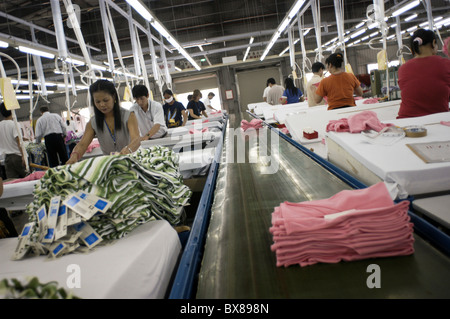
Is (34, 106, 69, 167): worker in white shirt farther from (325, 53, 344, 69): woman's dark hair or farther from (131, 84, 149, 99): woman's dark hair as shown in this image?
(325, 53, 344, 69): woman's dark hair

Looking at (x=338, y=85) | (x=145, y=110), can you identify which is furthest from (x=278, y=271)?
(x=145, y=110)

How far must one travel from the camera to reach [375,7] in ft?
14.9

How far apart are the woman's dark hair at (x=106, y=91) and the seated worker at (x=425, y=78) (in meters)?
2.54

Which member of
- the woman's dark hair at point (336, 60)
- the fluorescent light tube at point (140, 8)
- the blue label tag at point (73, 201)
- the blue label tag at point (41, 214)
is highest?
the fluorescent light tube at point (140, 8)

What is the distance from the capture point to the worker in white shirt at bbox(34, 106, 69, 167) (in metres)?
7.25

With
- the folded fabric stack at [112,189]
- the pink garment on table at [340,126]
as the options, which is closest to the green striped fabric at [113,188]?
the folded fabric stack at [112,189]

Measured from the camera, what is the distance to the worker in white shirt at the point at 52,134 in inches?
286

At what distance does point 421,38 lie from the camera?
2.61 metres

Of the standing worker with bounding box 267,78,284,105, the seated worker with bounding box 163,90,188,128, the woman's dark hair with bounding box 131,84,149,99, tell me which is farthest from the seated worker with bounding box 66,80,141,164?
the standing worker with bounding box 267,78,284,105

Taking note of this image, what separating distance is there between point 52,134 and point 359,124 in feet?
23.7

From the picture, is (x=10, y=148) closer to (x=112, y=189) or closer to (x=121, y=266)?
(x=112, y=189)

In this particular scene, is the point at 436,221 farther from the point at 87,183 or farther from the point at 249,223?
the point at 87,183

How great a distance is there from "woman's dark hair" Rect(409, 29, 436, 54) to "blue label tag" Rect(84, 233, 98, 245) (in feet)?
9.48

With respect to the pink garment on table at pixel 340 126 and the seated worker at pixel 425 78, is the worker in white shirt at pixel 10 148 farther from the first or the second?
the seated worker at pixel 425 78
